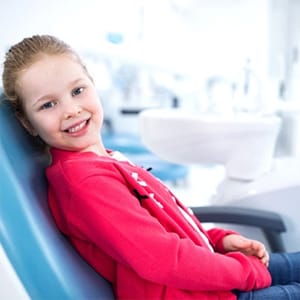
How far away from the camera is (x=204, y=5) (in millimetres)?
1635

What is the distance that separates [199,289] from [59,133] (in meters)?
0.35

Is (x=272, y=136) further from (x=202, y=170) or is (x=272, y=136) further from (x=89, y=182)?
(x=202, y=170)

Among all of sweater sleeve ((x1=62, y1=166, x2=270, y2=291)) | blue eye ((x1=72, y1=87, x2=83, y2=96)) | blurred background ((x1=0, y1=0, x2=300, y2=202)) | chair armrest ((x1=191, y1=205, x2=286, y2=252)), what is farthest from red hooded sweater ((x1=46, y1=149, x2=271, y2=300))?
blurred background ((x1=0, y1=0, x2=300, y2=202))

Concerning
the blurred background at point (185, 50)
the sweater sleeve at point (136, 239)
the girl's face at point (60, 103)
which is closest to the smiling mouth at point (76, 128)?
the girl's face at point (60, 103)

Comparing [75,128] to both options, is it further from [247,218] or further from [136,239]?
[247,218]

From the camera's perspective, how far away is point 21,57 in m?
0.65

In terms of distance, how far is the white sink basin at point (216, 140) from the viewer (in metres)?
1.07

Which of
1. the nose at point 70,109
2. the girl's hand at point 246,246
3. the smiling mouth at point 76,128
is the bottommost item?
the girl's hand at point 246,246

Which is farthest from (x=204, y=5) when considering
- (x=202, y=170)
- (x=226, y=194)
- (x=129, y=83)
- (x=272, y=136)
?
(x=202, y=170)

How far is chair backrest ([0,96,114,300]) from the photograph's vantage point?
52cm

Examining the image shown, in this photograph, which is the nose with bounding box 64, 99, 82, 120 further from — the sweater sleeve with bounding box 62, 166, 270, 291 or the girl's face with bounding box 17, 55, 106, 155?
the sweater sleeve with bounding box 62, 166, 270, 291

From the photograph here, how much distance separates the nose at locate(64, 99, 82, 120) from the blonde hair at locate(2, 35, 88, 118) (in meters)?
0.08

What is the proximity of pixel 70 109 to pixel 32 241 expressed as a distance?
0.24 metres

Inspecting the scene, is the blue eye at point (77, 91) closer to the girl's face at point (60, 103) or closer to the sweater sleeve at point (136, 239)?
the girl's face at point (60, 103)
